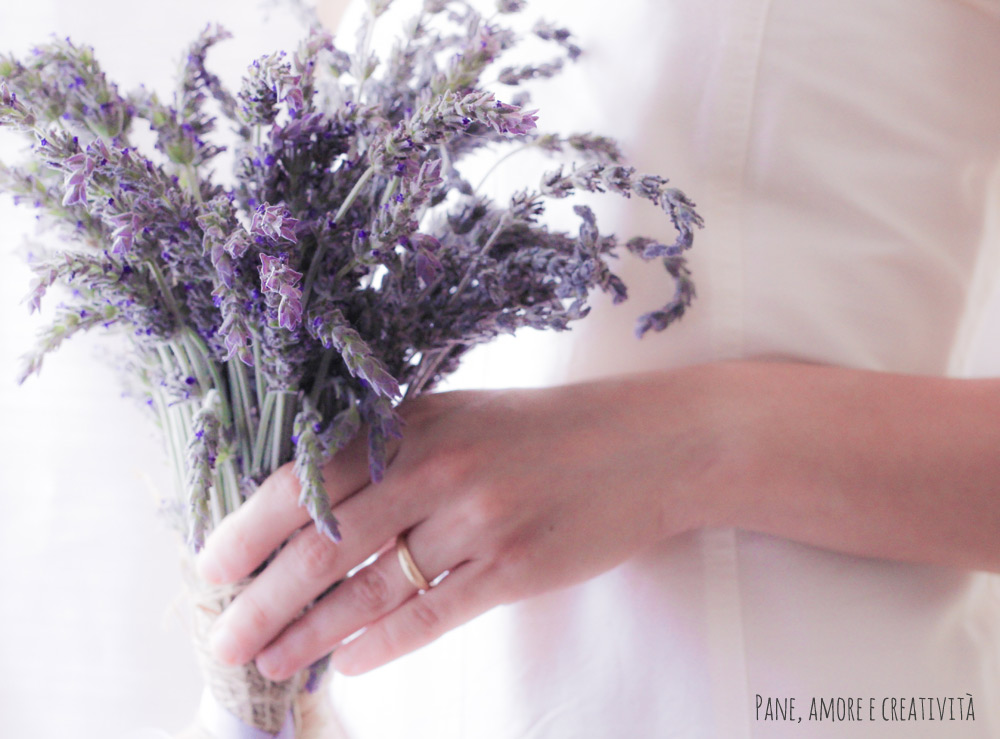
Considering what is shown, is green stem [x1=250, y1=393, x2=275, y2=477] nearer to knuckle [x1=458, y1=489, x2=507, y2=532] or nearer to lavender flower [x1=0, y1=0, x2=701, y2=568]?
lavender flower [x1=0, y1=0, x2=701, y2=568]

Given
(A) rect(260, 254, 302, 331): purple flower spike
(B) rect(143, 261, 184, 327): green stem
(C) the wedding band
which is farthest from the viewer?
(C) the wedding band

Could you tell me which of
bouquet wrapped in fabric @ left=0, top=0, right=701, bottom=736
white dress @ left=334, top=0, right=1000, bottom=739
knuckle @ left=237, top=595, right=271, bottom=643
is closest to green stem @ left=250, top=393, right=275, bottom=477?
bouquet wrapped in fabric @ left=0, top=0, right=701, bottom=736

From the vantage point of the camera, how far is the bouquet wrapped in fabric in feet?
1.40

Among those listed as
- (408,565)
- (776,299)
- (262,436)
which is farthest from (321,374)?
(776,299)

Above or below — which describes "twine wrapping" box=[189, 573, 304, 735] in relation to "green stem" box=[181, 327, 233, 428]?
below

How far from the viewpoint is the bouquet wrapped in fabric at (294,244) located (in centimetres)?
43

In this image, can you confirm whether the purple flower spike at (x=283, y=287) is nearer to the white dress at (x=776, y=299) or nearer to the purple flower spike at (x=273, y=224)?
the purple flower spike at (x=273, y=224)

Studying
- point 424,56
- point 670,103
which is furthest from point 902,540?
point 424,56

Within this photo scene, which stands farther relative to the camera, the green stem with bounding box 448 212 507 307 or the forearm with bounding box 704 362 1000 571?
the forearm with bounding box 704 362 1000 571

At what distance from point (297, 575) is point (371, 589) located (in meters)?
0.06

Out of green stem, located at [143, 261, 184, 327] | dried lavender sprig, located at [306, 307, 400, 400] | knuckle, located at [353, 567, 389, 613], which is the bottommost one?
knuckle, located at [353, 567, 389, 613]

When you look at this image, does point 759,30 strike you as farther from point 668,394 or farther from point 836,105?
point 668,394

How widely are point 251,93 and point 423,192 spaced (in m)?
0.12

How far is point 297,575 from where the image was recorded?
57 cm
